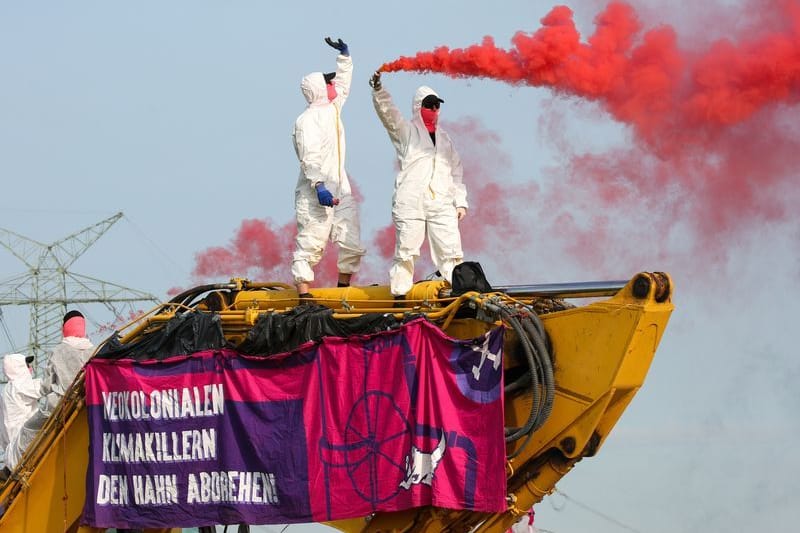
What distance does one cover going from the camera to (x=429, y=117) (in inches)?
546

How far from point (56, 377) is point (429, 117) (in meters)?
4.42

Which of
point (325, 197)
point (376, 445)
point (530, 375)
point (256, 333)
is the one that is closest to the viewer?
point (530, 375)

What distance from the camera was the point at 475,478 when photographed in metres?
11.4

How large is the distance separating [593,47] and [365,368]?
3.72 metres

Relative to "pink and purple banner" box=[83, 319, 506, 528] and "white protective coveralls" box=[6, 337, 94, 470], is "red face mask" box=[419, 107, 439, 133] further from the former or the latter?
"white protective coveralls" box=[6, 337, 94, 470]

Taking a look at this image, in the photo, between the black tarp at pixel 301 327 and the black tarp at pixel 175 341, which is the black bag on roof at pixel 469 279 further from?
the black tarp at pixel 175 341

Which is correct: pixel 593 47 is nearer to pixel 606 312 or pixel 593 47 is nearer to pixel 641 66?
pixel 641 66

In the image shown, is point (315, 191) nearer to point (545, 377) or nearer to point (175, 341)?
point (175, 341)

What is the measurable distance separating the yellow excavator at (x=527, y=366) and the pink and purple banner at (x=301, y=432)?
335mm

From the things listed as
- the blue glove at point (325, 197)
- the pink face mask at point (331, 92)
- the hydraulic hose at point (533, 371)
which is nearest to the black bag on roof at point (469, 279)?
the hydraulic hose at point (533, 371)

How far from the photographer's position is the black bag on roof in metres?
12.1

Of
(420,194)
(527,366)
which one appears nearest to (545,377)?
(527,366)

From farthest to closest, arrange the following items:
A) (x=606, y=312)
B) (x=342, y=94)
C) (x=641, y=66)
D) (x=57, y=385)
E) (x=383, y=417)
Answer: (x=342, y=94)
(x=57, y=385)
(x=641, y=66)
(x=383, y=417)
(x=606, y=312)

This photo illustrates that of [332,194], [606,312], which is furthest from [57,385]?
[606,312]
